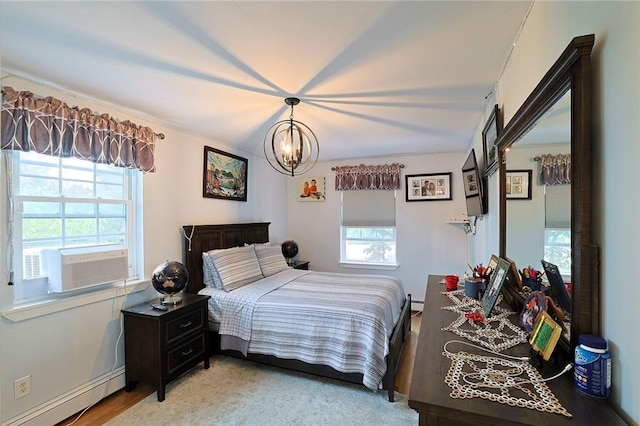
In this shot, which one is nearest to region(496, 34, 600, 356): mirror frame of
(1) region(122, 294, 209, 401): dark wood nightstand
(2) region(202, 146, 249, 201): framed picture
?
(1) region(122, 294, 209, 401): dark wood nightstand

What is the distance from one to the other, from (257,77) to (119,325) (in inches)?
96.5

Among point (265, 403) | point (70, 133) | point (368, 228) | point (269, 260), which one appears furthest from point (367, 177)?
point (70, 133)

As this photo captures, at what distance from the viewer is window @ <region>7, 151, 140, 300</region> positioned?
2.04 metres

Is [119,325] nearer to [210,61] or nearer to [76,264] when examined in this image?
[76,264]

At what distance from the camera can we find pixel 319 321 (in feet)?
8.20

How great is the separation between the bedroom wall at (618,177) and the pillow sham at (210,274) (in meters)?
2.99

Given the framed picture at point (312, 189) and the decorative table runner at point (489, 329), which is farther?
the framed picture at point (312, 189)

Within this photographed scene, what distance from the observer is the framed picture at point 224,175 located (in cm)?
362

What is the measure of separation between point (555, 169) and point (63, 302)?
3181 millimetres

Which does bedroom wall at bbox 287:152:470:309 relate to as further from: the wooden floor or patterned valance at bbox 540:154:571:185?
patterned valance at bbox 540:154:571:185

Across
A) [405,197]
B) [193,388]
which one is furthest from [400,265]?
[193,388]

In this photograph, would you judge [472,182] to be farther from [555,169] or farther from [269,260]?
[269,260]

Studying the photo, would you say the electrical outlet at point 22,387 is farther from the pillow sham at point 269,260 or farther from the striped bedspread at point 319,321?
the pillow sham at point 269,260

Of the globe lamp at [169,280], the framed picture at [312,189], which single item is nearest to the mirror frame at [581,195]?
the globe lamp at [169,280]
